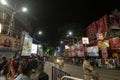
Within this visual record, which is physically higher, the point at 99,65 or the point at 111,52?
the point at 111,52

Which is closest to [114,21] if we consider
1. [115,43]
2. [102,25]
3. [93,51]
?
[102,25]

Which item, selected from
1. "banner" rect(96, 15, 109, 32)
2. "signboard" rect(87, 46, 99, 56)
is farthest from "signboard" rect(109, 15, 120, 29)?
"signboard" rect(87, 46, 99, 56)

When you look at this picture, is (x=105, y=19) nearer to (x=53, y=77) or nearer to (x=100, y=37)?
(x=100, y=37)

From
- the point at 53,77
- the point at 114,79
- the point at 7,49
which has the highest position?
the point at 7,49

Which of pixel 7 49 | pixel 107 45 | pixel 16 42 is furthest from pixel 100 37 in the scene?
pixel 7 49

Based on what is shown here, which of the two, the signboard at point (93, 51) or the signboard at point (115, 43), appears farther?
the signboard at point (93, 51)

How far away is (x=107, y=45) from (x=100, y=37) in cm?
206

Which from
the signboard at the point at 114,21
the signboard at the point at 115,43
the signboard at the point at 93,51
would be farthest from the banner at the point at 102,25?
the signboard at the point at 93,51

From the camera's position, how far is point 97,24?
31812 millimetres

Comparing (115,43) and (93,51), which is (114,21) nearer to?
(115,43)

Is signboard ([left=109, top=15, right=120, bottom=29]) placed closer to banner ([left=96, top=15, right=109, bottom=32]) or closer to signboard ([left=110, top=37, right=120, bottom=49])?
banner ([left=96, top=15, right=109, bottom=32])

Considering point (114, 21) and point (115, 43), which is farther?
point (114, 21)

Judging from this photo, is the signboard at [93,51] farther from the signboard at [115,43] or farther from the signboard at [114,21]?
the signboard at [114,21]

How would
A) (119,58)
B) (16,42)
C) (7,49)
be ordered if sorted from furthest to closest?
(119,58), (16,42), (7,49)
